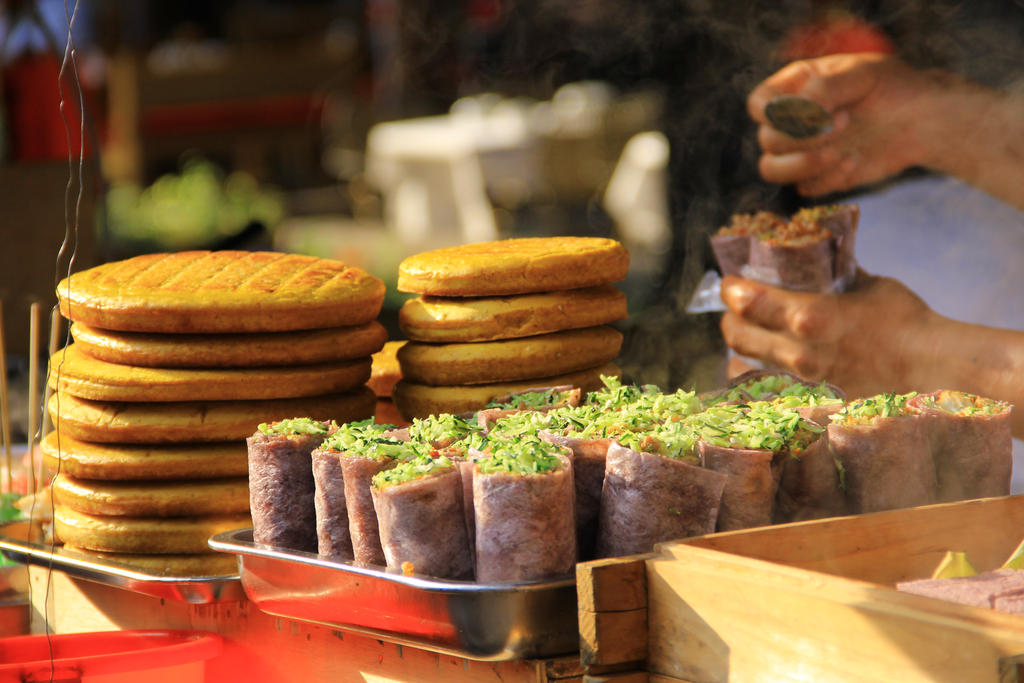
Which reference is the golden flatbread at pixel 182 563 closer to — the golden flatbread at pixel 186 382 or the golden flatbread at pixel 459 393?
the golden flatbread at pixel 186 382

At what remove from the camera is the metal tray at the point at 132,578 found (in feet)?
7.14

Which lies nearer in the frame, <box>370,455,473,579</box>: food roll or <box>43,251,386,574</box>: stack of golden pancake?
<box>370,455,473,579</box>: food roll

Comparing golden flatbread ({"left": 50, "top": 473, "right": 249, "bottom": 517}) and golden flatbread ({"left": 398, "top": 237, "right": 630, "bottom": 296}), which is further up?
golden flatbread ({"left": 398, "top": 237, "right": 630, "bottom": 296})

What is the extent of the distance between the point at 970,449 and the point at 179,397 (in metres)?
1.55

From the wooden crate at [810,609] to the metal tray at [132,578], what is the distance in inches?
34.8

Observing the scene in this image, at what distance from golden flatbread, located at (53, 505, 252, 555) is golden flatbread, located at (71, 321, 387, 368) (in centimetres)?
33

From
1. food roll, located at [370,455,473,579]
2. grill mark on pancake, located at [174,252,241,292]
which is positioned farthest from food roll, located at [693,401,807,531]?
grill mark on pancake, located at [174,252,241,292]

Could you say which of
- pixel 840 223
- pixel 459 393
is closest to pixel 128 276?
pixel 459 393

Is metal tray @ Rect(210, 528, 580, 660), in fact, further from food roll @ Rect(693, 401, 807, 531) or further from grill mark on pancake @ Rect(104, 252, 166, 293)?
grill mark on pancake @ Rect(104, 252, 166, 293)

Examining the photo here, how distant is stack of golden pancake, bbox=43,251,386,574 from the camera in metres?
2.29

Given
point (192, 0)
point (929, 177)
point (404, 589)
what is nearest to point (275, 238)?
point (192, 0)

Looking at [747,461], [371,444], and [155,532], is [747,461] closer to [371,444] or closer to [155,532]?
[371,444]

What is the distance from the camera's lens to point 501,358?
8.08 ft

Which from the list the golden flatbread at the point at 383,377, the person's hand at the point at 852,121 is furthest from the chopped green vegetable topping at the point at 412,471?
the person's hand at the point at 852,121
